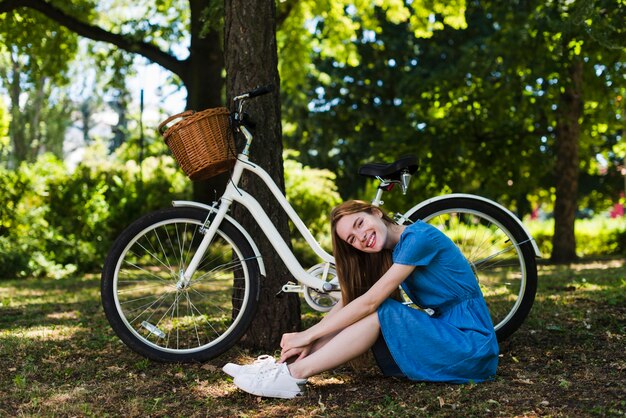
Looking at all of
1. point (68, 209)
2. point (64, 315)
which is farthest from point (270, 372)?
point (68, 209)

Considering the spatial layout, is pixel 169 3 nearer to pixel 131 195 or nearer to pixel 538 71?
pixel 131 195

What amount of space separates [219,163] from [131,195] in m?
8.13

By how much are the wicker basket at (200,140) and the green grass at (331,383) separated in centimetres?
102

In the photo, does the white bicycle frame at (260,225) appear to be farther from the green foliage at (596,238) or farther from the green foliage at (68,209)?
the green foliage at (596,238)

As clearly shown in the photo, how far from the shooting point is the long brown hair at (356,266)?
3381 millimetres

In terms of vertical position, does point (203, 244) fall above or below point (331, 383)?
above

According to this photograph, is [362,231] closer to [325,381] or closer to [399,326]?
[399,326]

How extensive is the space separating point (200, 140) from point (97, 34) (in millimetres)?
7611

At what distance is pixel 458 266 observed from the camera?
3.33m

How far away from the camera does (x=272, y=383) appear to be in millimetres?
3146

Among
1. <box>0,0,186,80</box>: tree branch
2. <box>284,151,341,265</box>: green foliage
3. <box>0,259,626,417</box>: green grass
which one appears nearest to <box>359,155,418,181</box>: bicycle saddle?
<box>0,259,626,417</box>: green grass

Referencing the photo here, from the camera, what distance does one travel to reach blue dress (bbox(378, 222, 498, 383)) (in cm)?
316

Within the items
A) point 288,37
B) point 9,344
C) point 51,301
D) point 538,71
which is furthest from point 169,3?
point 9,344

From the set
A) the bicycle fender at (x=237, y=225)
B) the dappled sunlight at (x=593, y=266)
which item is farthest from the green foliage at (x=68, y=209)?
the bicycle fender at (x=237, y=225)
